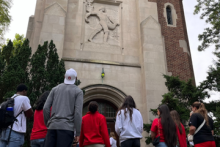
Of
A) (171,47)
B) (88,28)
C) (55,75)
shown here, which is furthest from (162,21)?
(55,75)

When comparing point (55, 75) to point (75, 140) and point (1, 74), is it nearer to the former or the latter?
point (1, 74)

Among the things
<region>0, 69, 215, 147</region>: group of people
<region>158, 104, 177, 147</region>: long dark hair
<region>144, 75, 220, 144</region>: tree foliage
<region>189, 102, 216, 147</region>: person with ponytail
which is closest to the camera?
<region>0, 69, 215, 147</region>: group of people

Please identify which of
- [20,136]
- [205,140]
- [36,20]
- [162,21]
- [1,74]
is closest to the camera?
[20,136]

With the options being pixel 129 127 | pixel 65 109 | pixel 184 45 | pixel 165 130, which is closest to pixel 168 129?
pixel 165 130

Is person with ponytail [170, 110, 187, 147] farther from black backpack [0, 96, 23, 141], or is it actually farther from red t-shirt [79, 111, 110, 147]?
black backpack [0, 96, 23, 141]

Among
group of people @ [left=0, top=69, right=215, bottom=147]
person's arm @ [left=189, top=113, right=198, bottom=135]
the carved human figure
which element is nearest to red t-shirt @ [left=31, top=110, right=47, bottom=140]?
group of people @ [left=0, top=69, right=215, bottom=147]

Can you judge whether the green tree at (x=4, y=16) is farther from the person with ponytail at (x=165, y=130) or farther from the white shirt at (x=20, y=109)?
the person with ponytail at (x=165, y=130)

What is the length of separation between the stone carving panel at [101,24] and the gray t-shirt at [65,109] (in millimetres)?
7447

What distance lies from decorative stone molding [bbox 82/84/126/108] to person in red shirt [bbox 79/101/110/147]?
5479 mm

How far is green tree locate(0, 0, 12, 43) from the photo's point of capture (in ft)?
35.5

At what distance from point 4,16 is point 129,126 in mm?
10705

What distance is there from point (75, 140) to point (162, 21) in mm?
10943

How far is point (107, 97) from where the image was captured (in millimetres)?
9602

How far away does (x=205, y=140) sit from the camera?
370 centimetres
